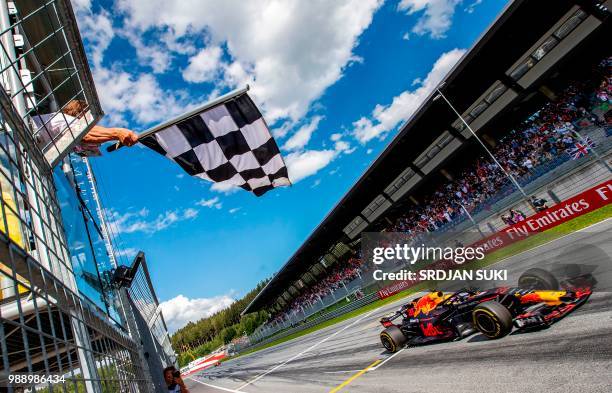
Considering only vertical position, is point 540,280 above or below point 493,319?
above

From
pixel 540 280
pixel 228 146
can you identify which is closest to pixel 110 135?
pixel 228 146

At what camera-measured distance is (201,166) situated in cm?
500

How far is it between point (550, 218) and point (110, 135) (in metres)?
12.3

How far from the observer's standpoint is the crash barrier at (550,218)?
991 cm

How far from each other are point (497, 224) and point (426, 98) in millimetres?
6084

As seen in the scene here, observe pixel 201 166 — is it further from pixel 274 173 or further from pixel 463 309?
pixel 463 309

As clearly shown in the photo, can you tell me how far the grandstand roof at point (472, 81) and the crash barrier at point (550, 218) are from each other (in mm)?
5389

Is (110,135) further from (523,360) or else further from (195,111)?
(523,360)

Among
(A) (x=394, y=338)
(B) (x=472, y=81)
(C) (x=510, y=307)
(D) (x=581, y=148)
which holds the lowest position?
(C) (x=510, y=307)

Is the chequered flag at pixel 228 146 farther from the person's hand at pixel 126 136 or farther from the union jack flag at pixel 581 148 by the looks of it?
the union jack flag at pixel 581 148

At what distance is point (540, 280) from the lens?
17.3 feet

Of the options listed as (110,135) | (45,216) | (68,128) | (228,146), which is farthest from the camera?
(228,146)

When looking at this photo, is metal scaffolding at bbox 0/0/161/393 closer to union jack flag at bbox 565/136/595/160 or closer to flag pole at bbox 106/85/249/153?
flag pole at bbox 106/85/249/153

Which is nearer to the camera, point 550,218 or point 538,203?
point 550,218
